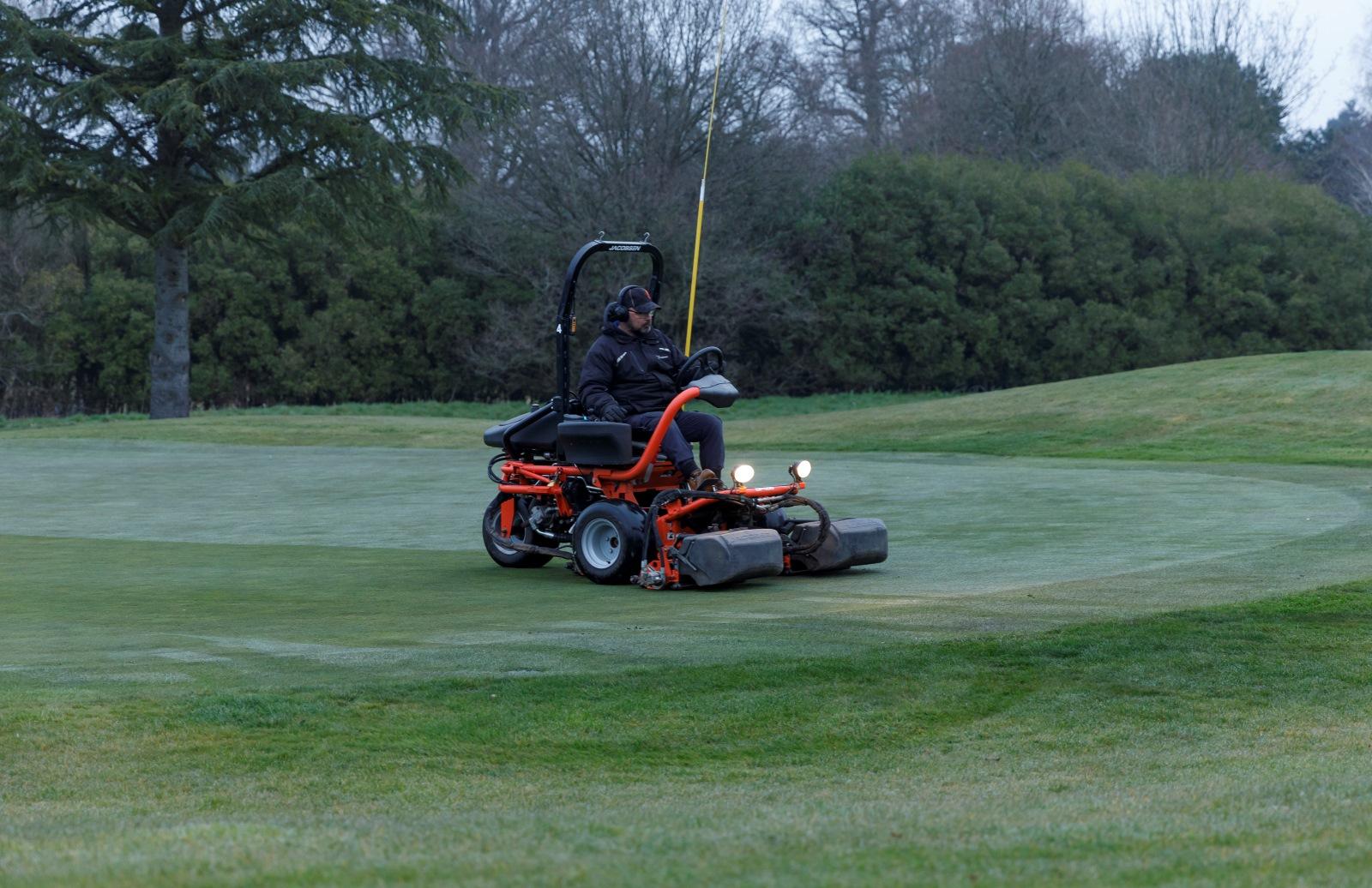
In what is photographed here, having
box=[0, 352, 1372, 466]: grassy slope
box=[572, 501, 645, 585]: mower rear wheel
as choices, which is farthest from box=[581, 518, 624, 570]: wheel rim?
box=[0, 352, 1372, 466]: grassy slope

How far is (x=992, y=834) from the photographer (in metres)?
4.61

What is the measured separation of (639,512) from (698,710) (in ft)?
14.6

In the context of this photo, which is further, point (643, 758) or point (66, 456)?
point (66, 456)

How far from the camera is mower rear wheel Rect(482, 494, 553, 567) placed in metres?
12.3

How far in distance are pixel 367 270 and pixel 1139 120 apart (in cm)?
2505

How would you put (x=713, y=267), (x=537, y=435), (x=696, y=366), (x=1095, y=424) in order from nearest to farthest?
1. (x=696, y=366)
2. (x=537, y=435)
3. (x=1095, y=424)
4. (x=713, y=267)

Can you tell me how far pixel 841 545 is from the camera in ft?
36.9

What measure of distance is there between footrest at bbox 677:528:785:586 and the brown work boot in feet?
1.25

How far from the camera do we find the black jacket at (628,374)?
1161 centimetres

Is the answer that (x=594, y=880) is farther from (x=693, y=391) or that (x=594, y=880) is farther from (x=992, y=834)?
(x=693, y=391)

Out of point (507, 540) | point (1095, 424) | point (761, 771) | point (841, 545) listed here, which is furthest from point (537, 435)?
point (1095, 424)

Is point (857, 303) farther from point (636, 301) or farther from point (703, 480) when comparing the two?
point (703, 480)

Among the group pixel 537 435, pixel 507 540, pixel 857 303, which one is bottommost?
pixel 507 540

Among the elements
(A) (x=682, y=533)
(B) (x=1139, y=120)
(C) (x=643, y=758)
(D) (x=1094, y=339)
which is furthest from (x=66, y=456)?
(B) (x=1139, y=120)
